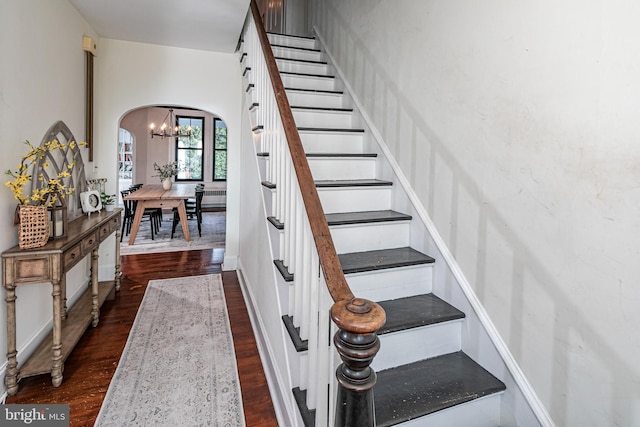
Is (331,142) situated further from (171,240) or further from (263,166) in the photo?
(171,240)

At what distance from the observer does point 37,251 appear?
2043 millimetres

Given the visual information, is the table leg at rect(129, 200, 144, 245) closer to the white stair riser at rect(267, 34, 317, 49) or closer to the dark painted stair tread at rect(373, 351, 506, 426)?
the white stair riser at rect(267, 34, 317, 49)

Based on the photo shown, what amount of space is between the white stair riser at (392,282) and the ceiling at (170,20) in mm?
2664

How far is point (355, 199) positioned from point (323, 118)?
1019 millimetres

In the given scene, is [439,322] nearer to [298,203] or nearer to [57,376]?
[298,203]

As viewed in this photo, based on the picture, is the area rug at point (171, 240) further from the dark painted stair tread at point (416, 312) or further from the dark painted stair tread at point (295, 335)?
the dark painted stair tread at point (416, 312)

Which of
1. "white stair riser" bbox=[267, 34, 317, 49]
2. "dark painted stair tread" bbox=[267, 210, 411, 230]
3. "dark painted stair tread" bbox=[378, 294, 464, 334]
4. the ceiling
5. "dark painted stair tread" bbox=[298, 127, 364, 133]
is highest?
"white stair riser" bbox=[267, 34, 317, 49]

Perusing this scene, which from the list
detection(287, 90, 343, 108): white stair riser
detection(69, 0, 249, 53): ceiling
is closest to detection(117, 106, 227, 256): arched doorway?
detection(69, 0, 249, 53): ceiling

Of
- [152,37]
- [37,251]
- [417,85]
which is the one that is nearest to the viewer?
[37,251]

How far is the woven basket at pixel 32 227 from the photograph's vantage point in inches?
80.5

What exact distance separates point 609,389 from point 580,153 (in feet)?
2.84

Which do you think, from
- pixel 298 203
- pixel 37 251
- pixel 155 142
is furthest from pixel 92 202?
pixel 155 142

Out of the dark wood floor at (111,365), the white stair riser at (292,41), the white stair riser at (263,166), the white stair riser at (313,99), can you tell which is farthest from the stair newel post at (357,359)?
the white stair riser at (292,41)

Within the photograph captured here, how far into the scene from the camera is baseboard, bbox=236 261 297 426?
1.79 meters
